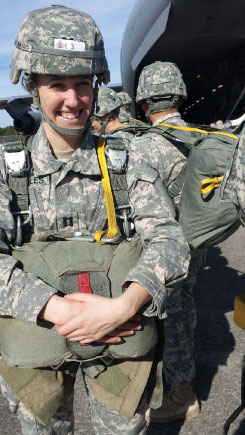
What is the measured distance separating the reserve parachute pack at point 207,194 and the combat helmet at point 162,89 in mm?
630

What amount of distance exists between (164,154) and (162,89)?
2.12 ft

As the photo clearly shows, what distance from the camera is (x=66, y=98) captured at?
5.73 feet

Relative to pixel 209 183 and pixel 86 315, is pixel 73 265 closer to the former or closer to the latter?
pixel 86 315

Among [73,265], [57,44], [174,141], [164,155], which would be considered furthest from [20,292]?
[174,141]

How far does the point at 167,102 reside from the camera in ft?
11.2

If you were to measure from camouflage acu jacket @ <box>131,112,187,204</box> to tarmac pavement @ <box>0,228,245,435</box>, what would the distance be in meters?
1.40

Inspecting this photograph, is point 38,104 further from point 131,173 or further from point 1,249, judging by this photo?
point 1,249

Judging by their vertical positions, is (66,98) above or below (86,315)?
above

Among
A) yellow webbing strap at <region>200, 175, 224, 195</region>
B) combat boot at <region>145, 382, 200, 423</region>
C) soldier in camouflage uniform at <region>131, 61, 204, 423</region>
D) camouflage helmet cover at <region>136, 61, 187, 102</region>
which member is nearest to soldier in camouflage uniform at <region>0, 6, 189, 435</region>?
yellow webbing strap at <region>200, 175, 224, 195</region>

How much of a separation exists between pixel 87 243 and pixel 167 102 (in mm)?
1946

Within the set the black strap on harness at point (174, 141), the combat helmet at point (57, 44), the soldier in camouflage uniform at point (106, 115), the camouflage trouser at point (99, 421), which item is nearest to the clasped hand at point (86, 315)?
the camouflage trouser at point (99, 421)

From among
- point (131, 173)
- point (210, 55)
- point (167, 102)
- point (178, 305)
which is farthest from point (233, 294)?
point (210, 55)

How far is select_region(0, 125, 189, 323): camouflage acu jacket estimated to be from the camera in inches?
66.7

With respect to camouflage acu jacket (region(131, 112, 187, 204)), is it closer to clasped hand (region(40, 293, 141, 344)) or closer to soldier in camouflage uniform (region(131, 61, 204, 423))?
soldier in camouflage uniform (region(131, 61, 204, 423))
